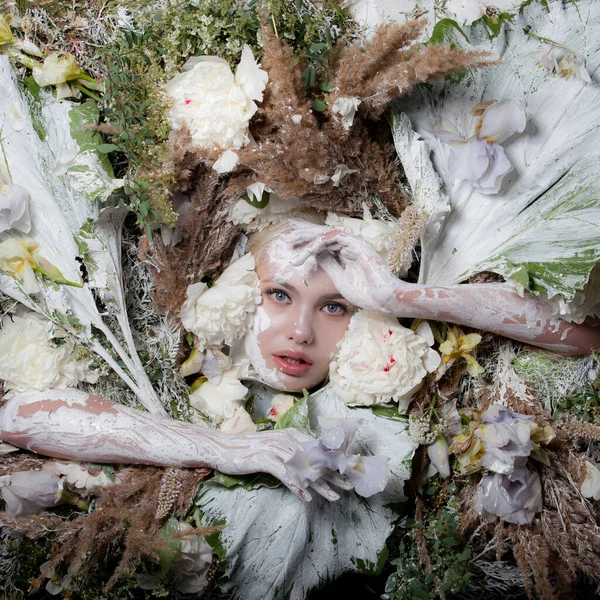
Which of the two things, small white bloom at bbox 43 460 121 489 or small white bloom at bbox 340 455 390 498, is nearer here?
small white bloom at bbox 340 455 390 498

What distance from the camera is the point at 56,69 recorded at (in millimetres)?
1998

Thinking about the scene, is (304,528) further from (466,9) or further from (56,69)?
(466,9)

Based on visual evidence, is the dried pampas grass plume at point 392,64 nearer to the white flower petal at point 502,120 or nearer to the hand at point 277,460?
the white flower petal at point 502,120

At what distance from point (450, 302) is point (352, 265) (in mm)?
273

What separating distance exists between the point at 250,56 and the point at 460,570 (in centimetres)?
147

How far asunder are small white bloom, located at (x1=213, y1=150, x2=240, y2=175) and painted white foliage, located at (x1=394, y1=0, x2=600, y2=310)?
0.45m

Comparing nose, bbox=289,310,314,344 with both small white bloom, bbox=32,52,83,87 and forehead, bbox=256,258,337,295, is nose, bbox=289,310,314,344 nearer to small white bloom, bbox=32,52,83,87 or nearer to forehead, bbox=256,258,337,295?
forehead, bbox=256,258,337,295

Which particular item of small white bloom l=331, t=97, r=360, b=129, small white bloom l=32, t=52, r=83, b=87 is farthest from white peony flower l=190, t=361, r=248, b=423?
small white bloom l=32, t=52, r=83, b=87

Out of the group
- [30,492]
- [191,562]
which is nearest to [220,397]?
[191,562]

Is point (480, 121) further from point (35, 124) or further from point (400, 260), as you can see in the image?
point (35, 124)

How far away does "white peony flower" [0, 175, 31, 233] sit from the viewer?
6.45 feet

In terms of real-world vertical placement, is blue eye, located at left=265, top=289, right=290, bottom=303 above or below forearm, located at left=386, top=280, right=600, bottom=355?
above

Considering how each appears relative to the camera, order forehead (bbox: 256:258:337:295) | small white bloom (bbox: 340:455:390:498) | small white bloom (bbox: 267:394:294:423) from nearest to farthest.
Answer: small white bloom (bbox: 340:455:390:498), forehead (bbox: 256:258:337:295), small white bloom (bbox: 267:394:294:423)

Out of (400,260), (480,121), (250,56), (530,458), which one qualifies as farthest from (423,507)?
(250,56)
